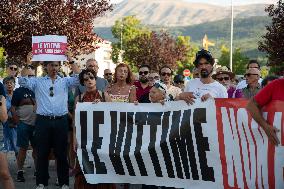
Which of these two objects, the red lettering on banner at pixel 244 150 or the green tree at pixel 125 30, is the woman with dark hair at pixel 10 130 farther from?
the green tree at pixel 125 30

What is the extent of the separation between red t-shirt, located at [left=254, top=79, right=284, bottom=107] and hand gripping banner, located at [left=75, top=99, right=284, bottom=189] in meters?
0.14

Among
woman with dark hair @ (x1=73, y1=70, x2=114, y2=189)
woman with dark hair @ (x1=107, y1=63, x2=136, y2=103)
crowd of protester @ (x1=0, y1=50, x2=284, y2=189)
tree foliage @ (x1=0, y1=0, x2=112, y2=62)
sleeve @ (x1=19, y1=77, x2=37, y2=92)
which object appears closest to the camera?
crowd of protester @ (x1=0, y1=50, x2=284, y2=189)

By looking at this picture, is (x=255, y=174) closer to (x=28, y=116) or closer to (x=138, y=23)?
(x=28, y=116)

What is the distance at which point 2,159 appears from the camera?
6.36 meters

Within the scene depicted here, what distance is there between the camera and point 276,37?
68.9 feet

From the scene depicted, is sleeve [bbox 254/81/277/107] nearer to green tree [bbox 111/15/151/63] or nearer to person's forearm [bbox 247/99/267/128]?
person's forearm [bbox 247/99/267/128]

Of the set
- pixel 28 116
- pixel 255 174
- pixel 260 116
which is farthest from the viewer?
pixel 28 116

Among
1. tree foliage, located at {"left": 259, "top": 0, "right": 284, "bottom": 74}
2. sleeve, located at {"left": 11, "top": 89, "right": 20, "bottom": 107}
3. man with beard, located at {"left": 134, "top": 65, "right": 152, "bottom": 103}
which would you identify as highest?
tree foliage, located at {"left": 259, "top": 0, "right": 284, "bottom": 74}

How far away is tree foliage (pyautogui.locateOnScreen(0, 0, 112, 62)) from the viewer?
22.2 metres

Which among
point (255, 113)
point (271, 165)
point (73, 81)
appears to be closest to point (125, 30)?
point (73, 81)

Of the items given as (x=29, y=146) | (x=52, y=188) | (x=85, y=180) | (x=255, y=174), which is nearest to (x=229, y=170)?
(x=255, y=174)

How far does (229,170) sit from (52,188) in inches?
136

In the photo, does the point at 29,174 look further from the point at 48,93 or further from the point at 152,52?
the point at 152,52

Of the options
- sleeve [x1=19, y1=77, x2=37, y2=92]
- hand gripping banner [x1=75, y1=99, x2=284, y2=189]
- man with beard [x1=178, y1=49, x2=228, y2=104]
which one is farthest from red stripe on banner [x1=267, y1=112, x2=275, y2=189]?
sleeve [x1=19, y1=77, x2=37, y2=92]
